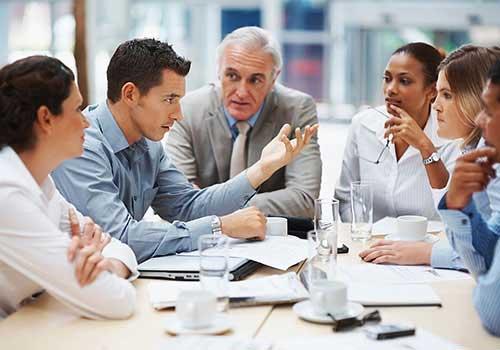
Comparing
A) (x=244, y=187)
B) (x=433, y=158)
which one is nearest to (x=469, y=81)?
(x=433, y=158)

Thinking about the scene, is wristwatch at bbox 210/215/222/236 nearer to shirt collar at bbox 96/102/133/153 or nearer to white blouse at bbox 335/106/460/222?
shirt collar at bbox 96/102/133/153

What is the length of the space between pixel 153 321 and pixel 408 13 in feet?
14.8

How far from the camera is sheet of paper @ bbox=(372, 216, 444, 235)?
8.61 ft

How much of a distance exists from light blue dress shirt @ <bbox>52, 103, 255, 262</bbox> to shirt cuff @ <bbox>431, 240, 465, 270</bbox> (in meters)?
0.65

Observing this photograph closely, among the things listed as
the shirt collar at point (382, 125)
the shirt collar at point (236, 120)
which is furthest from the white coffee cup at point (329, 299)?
the shirt collar at point (236, 120)

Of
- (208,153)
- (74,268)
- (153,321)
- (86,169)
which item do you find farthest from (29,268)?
(208,153)

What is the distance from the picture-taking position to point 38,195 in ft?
6.07

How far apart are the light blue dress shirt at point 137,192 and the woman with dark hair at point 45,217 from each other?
0.81ft

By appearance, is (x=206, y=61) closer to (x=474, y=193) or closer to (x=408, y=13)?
(x=408, y=13)

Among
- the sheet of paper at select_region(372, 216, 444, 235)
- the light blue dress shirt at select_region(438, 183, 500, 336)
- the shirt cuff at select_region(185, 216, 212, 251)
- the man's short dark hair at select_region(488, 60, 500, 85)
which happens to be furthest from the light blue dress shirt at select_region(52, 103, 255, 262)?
the man's short dark hair at select_region(488, 60, 500, 85)

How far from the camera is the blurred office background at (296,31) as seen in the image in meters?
5.79

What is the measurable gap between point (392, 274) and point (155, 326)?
70 centimetres

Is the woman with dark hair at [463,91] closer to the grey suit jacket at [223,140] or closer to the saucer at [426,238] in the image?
the saucer at [426,238]

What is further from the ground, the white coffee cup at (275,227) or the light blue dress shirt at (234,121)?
the light blue dress shirt at (234,121)
